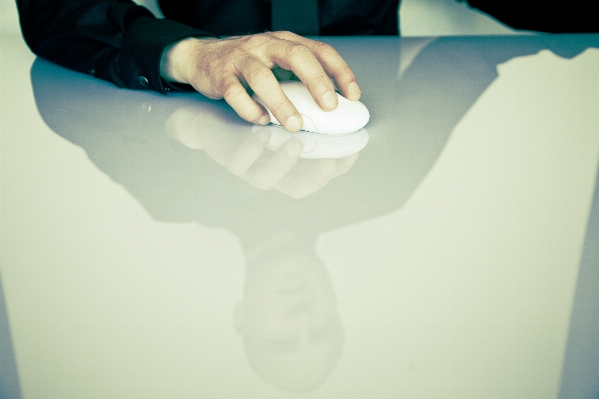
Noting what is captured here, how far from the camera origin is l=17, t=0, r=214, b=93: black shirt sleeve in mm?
708

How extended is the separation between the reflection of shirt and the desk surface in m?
0.15

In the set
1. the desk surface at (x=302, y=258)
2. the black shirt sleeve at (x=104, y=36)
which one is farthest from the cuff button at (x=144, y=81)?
the desk surface at (x=302, y=258)

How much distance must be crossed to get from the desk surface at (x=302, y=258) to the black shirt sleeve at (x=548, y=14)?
498 mm

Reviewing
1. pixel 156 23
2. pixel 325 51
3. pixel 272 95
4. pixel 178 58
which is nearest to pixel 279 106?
pixel 272 95

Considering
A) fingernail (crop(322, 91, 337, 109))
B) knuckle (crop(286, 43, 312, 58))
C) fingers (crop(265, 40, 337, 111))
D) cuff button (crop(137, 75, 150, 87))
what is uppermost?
knuckle (crop(286, 43, 312, 58))

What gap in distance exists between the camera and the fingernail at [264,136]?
1.81ft

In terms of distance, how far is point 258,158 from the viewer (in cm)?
50

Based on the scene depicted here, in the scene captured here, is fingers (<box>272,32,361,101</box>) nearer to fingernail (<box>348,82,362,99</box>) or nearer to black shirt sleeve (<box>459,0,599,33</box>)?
fingernail (<box>348,82,362,99</box>)

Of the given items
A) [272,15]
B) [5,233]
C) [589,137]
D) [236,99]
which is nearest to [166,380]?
[5,233]

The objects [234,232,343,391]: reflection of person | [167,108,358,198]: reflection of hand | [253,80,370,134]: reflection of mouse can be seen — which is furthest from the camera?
[253,80,370,134]: reflection of mouse

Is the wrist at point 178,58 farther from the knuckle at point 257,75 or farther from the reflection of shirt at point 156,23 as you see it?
the knuckle at point 257,75

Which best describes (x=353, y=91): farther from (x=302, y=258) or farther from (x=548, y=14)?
(x=548, y=14)

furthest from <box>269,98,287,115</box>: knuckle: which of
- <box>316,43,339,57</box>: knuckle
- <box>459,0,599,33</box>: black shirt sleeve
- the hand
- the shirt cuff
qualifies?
<box>459,0,599,33</box>: black shirt sleeve

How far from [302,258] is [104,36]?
635mm
